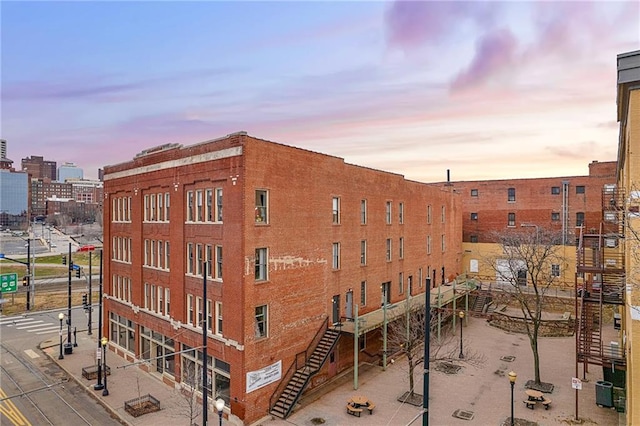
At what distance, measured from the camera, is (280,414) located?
21.0 meters

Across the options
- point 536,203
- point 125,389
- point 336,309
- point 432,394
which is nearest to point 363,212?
point 336,309

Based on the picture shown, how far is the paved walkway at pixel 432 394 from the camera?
824 inches

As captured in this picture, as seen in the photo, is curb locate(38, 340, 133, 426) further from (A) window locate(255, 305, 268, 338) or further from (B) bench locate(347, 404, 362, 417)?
(B) bench locate(347, 404, 362, 417)

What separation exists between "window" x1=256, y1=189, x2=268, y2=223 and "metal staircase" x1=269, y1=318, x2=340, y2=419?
26.2ft

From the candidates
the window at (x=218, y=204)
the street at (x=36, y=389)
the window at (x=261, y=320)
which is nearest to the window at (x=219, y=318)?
the window at (x=261, y=320)

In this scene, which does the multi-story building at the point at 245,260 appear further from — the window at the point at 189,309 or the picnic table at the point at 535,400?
the picnic table at the point at 535,400

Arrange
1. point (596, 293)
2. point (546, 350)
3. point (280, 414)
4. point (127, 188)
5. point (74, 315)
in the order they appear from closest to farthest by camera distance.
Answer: point (280, 414)
point (596, 293)
point (127, 188)
point (546, 350)
point (74, 315)

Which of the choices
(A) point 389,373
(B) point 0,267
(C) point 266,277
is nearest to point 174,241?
(C) point 266,277

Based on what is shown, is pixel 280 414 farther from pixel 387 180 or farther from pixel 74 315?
pixel 74 315

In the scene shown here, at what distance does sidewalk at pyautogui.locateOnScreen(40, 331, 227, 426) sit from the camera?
69.7 ft

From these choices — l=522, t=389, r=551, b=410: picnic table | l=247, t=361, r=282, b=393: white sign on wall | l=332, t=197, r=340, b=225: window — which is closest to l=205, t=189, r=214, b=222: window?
l=332, t=197, r=340, b=225: window

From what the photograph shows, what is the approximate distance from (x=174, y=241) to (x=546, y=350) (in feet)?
93.6

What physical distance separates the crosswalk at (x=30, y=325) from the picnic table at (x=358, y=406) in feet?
103

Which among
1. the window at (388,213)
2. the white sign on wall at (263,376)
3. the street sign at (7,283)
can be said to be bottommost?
the white sign on wall at (263,376)
